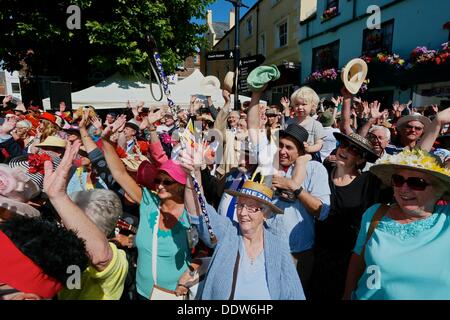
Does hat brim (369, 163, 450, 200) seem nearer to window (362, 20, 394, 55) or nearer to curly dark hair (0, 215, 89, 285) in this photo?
curly dark hair (0, 215, 89, 285)

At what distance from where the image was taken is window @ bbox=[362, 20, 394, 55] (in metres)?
10.1

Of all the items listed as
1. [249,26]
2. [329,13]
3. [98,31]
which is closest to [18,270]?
[98,31]

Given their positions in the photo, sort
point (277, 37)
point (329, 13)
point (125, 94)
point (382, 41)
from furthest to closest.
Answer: point (277, 37) < point (329, 13) < point (382, 41) < point (125, 94)

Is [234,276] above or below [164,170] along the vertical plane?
below

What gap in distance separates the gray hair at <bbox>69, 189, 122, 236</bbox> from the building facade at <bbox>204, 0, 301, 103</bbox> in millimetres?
10870

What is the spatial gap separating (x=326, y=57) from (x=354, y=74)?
11.5 metres

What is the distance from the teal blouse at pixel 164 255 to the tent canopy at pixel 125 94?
24.3ft

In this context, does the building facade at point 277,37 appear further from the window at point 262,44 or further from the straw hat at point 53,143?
the straw hat at point 53,143

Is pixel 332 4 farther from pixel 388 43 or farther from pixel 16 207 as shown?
pixel 16 207

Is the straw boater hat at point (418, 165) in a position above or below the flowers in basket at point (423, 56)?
below

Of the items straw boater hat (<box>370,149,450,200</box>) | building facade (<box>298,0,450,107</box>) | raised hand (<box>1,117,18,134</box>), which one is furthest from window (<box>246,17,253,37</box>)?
straw boater hat (<box>370,149,450,200</box>)

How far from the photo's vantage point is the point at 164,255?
81.4 inches

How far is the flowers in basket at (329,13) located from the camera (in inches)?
494

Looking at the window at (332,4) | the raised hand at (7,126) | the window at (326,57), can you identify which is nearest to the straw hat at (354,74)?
the raised hand at (7,126)
